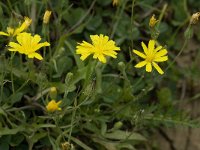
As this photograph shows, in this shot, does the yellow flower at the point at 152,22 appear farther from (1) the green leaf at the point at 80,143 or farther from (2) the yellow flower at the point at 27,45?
(1) the green leaf at the point at 80,143

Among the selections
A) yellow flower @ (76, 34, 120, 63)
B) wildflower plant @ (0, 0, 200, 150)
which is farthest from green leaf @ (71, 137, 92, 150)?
yellow flower @ (76, 34, 120, 63)

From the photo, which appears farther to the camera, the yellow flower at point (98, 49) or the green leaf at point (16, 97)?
the green leaf at point (16, 97)

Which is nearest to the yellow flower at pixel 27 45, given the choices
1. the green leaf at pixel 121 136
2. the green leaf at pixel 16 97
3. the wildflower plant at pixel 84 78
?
the wildflower plant at pixel 84 78

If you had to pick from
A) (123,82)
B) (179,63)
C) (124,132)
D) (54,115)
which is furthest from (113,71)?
(54,115)

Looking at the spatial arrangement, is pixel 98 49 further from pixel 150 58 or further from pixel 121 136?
pixel 121 136

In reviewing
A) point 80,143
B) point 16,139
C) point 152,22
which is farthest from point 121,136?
point 152,22

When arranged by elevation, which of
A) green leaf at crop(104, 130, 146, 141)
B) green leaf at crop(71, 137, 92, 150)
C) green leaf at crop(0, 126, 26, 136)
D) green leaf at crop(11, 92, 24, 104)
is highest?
green leaf at crop(11, 92, 24, 104)

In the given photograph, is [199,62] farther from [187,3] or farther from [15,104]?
[15,104]

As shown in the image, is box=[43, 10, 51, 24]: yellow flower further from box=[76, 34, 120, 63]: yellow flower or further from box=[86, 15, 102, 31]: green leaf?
box=[86, 15, 102, 31]: green leaf

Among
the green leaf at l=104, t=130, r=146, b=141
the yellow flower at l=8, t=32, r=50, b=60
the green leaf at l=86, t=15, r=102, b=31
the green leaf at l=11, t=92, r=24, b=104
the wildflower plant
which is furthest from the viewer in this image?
the green leaf at l=86, t=15, r=102, b=31

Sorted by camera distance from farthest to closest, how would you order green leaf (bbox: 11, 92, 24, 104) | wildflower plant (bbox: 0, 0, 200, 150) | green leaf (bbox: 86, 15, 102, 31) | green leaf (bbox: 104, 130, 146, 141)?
1. green leaf (bbox: 86, 15, 102, 31)
2. green leaf (bbox: 104, 130, 146, 141)
3. green leaf (bbox: 11, 92, 24, 104)
4. wildflower plant (bbox: 0, 0, 200, 150)
